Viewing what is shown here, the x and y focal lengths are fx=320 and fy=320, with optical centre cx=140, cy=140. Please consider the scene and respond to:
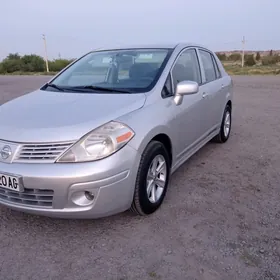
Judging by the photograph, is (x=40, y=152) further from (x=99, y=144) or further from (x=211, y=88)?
(x=211, y=88)

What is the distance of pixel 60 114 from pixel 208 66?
264 cm

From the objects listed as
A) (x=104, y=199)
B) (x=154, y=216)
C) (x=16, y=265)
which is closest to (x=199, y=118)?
(x=154, y=216)

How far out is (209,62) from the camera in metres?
4.75

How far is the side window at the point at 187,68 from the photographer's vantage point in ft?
11.7

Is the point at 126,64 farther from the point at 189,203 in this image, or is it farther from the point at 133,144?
the point at 189,203

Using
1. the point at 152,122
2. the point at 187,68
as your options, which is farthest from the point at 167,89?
the point at 187,68

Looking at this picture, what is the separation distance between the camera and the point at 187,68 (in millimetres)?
3891

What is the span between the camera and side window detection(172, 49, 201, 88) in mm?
3568

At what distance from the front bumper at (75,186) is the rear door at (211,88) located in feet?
6.56

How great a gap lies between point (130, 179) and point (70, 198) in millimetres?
500

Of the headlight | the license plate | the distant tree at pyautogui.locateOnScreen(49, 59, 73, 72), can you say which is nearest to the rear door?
the headlight

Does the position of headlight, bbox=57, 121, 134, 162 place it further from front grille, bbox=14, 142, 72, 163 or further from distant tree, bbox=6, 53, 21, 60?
distant tree, bbox=6, 53, 21, 60

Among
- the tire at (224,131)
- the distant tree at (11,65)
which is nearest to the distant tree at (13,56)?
the distant tree at (11,65)

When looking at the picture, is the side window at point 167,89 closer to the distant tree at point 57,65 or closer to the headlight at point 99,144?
the headlight at point 99,144
